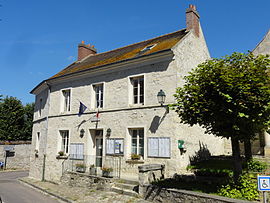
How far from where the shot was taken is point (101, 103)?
13109mm

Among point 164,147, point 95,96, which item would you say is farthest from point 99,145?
point 164,147

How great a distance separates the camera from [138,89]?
456 inches

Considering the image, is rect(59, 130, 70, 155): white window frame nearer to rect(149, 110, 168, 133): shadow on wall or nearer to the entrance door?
the entrance door

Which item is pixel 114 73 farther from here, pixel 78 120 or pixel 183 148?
pixel 183 148

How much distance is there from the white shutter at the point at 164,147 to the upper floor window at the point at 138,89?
86.6 inches

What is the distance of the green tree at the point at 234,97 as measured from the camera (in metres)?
6.38

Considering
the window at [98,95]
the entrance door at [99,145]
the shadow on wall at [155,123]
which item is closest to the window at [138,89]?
the shadow on wall at [155,123]

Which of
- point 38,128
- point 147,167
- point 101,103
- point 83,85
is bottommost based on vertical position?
point 147,167

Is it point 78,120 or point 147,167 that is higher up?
point 78,120

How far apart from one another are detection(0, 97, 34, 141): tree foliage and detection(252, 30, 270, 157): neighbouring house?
1096 inches

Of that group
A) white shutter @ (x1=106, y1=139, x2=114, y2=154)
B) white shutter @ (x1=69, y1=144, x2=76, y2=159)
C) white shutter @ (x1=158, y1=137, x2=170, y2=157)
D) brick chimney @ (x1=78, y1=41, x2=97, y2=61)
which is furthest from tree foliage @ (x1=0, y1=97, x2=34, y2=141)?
white shutter @ (x1=158, y1=137, x2=170, y2=157)

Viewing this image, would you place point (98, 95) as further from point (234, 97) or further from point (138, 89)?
point (234, 97)

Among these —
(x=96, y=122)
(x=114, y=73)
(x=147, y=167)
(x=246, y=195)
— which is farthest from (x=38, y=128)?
(x=246, y=195)

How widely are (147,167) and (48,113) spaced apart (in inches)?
370
